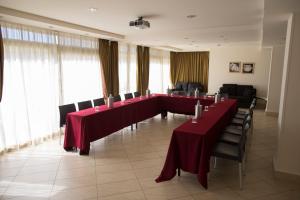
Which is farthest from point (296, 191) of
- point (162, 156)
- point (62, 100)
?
point (62, 100)

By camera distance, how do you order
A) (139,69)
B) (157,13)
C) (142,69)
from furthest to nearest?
(142,69) < (139,69) < (157,13)

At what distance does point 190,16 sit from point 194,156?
251 centimetres

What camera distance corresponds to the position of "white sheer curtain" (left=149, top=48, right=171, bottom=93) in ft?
32.7

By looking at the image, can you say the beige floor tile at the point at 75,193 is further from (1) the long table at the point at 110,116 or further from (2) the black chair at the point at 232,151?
(2) the black chair at the point at 232,151

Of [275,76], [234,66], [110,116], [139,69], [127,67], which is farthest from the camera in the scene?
[234,66]

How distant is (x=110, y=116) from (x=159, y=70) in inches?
256

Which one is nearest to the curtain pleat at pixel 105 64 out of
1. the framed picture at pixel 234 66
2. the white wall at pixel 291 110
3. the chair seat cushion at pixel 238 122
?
the chair seat cushion at pixel 238 122

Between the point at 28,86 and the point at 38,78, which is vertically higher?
the point at 38,78

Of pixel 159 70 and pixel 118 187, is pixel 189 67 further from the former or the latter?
pixel 118 187

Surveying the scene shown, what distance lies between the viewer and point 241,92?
30.9 feet

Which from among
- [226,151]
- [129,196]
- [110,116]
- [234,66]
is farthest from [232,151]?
[234,66]

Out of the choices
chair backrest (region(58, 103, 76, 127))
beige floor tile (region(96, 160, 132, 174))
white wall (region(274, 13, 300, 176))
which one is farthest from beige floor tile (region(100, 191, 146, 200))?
chair backrest (region(58, 103, 76, 127))

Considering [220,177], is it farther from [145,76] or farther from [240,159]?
[145,76]

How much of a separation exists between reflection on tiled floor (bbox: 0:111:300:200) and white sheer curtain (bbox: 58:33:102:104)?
5.33ft
